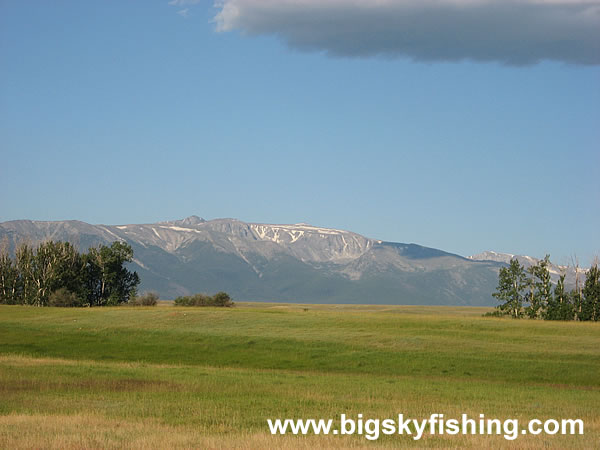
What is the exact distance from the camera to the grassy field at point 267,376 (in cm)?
2244

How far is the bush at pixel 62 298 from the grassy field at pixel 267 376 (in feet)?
112

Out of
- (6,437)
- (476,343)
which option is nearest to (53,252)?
(476,343)

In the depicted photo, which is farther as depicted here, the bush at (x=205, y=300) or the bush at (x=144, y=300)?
the bush at (x=144, y=300)

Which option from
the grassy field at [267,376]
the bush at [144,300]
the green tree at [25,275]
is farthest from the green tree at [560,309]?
the green tree at [25,275]

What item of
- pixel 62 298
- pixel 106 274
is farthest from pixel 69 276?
pixel 62 298

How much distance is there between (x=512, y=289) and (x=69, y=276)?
6922 cm

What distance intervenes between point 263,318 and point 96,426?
5169 centimetres

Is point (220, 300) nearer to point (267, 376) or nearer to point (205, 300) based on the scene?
point (205, 300)

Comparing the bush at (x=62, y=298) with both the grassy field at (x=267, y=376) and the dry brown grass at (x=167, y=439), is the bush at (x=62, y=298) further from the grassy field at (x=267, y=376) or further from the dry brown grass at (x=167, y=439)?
the dry brown grass at (x=167, y=439)

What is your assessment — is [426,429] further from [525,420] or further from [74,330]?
[74,330]

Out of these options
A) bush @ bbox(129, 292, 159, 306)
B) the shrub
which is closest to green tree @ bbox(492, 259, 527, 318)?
the shrub

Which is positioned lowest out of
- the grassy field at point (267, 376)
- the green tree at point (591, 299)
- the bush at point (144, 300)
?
the grassy field at point (267, 376)

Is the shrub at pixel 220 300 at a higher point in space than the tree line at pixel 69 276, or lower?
lower

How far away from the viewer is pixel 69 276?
121125mm
